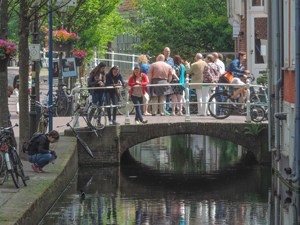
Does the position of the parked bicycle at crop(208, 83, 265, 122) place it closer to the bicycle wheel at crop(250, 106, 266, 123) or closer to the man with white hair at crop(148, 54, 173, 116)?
the bicycle wheel at crop(250, 106, 266, 123)

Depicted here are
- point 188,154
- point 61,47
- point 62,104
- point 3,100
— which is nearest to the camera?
point 3,100

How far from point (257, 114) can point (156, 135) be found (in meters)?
2.31

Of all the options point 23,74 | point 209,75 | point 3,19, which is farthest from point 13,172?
point 209,75

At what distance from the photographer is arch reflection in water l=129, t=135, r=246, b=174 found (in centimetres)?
2644

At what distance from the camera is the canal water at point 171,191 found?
1669cm

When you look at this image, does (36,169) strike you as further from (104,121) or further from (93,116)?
(104,121)

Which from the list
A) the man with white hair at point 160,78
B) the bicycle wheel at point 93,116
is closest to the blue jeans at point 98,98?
the bicycle wheel at point 93,116

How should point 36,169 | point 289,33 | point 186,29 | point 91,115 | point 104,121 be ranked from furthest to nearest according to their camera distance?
point 186,29
point 104,121
point 91,115
point 289,33
point 36,169

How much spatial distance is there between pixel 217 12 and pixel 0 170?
126 ft

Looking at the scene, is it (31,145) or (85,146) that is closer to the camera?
(31,145)

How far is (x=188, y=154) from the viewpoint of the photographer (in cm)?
3005

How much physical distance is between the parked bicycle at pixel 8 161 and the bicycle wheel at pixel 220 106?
11587mm

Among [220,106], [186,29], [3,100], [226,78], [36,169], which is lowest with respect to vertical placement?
[36,169]

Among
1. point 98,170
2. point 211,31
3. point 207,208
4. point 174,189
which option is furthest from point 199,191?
point 211,31
